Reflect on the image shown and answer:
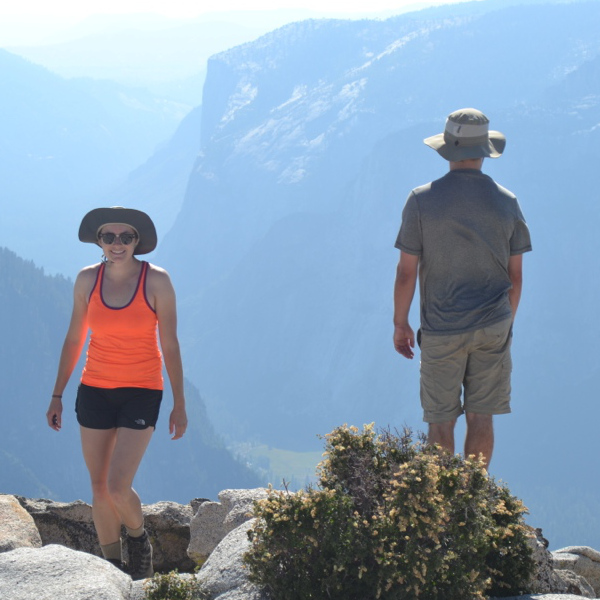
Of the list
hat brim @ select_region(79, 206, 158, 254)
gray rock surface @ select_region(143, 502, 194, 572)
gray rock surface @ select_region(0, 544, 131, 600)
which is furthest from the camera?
gray rock surface @ select_region(143, 502, 194, 572)

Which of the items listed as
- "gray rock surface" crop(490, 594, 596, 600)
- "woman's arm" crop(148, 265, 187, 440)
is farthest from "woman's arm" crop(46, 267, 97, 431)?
"gray rock surface" crop(490, 594, 596, 600)

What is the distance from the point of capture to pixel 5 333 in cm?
19225

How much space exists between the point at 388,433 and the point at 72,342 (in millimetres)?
2419

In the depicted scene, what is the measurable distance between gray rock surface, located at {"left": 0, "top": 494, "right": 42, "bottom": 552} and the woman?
700 mm

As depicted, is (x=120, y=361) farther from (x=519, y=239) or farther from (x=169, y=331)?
(x=519, y=239)

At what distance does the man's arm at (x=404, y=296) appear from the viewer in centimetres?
540

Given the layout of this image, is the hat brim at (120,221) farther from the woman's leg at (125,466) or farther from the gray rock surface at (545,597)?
the gray rock surface at (545,597)

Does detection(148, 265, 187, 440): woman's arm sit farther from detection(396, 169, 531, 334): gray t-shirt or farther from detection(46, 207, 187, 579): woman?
detection(396, 169, 531, 334): gray t-shirt

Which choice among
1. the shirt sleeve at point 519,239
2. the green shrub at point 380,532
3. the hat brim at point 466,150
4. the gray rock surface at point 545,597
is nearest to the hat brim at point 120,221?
the hat brim at point 466,150

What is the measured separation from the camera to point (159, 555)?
25.3 feet

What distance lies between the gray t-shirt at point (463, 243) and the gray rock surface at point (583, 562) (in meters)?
3.30

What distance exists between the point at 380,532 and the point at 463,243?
7.23 ft

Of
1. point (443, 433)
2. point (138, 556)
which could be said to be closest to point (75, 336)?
point (138, 556)

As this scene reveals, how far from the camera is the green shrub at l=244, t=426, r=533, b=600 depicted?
371cm
